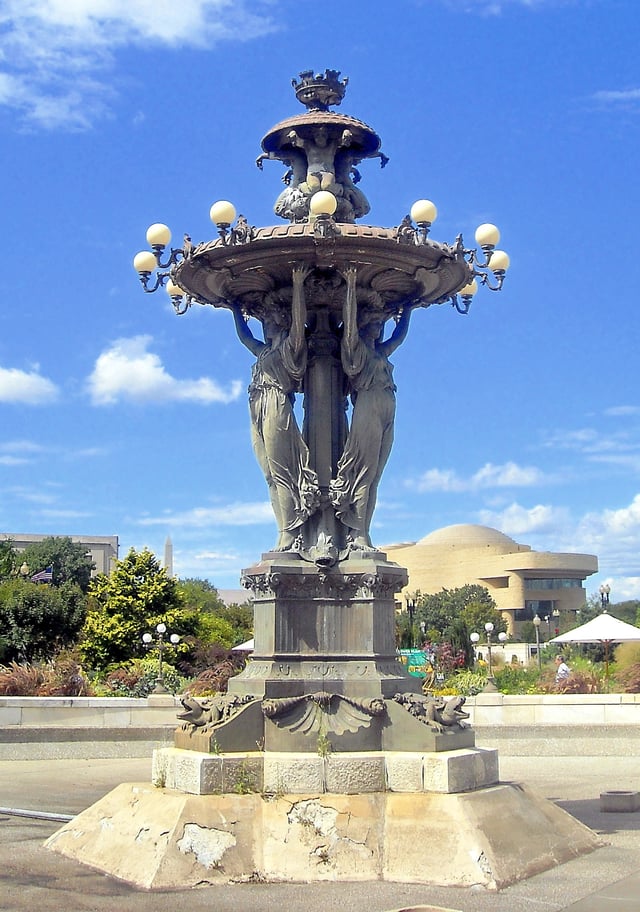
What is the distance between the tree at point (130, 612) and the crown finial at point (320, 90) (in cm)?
3627

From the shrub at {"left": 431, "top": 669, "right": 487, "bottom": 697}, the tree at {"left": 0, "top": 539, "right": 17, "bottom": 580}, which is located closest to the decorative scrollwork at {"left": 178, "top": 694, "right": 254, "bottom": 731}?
the shrub at {"left": 431, "top": 669, "right": 487, "bottom": 697}

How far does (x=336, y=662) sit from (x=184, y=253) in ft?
14.3

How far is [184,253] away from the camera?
10.5 metres

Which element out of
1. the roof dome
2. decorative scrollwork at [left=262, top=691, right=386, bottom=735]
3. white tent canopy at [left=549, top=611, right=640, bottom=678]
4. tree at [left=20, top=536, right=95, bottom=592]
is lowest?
decorative scrollwork at [left=262, top=691, right=386, bottom=735]

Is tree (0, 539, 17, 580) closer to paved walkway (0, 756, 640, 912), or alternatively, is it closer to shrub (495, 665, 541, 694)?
shrub (495, 665, 541, 694)

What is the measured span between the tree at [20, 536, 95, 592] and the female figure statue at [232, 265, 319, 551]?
224 feet

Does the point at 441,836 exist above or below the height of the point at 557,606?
below

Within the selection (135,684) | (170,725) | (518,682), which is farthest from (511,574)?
(170,725)

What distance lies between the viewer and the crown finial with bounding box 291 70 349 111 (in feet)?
36.9

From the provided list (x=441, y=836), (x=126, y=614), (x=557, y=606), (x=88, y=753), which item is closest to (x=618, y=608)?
(x=557, y=606)

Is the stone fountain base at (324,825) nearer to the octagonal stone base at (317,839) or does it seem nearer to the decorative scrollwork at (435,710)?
the octagonal stone base at (317,839)

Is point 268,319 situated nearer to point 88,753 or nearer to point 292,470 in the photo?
point 292,470

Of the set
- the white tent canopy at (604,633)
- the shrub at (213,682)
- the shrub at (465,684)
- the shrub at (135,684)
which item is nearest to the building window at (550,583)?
the white tent canopy at (604,633)

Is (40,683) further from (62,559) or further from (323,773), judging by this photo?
(62,559)
